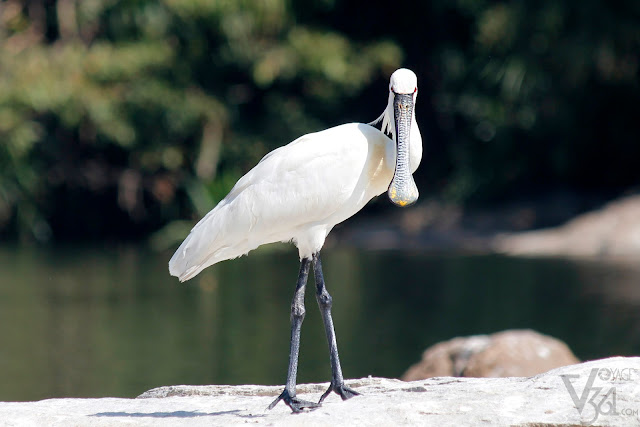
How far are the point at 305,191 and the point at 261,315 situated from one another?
7.65 meters

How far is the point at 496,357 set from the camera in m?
8.56

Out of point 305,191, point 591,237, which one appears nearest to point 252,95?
point 591,237

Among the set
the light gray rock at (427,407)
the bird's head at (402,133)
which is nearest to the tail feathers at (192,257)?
the light gray rock at (427,407)

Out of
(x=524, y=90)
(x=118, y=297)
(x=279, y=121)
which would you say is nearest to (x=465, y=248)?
(x=524, y=90)

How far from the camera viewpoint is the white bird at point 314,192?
19.7 ft

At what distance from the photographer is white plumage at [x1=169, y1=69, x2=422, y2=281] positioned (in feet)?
19.8

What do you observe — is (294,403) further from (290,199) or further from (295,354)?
(290,199)

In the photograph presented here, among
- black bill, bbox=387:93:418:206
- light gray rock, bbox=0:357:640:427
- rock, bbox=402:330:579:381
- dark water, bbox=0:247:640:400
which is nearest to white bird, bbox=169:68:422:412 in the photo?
black bill, bbox=387:93:418:206

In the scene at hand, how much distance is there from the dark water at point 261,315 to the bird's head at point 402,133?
4.82 m

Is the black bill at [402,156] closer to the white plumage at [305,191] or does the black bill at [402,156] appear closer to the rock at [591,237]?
the white plumage at [305,191]

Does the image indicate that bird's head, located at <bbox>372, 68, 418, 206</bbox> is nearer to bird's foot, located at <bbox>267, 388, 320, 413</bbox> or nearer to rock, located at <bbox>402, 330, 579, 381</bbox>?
bird's foot, located at <bbox>267, 388, 320, 413</bbox>

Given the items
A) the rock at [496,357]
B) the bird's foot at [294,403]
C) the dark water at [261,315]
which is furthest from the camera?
the dark water at [261,315]

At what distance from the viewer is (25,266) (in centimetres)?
1784

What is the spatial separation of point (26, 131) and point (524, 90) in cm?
910
